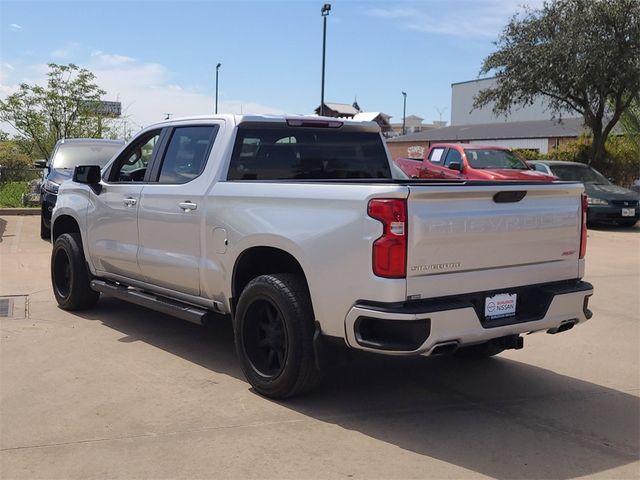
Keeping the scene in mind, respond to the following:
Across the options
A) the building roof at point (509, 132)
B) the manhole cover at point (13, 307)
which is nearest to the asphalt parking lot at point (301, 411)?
the manhole cover at point (13, 307)

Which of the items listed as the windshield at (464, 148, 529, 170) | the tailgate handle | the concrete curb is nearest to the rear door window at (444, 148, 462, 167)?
the windshield at (464, 148, 529, 170)

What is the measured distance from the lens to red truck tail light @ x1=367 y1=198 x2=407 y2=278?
12.6ft

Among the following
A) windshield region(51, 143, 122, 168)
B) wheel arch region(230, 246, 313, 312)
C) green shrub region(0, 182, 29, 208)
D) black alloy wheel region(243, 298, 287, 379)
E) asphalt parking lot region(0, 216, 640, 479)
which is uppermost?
windshield region(51, 143, 122, 168)

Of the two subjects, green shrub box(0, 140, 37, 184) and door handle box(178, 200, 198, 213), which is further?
green shrub box(0, 140, 37, 184)

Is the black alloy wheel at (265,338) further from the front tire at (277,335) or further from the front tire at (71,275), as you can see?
the front tire at (71,275)

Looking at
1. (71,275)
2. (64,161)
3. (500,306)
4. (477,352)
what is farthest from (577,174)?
(500,306)

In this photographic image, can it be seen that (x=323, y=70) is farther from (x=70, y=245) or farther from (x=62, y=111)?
(x=70, y=245)

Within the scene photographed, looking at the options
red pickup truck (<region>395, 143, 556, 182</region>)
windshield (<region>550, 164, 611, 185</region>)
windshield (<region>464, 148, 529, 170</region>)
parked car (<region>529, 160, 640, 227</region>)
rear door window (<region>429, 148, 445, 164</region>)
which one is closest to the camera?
red pickup truck (<region>395, 143, 556, 182</region>)

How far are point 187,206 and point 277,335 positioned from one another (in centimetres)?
135

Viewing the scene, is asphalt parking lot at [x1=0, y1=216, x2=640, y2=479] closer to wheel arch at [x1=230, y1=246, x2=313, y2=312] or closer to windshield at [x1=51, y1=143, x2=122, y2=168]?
wheel arch at [x1=230, y1=246, x2=313, y2=312]

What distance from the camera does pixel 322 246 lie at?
4195 millimetres

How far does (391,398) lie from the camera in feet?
15.9

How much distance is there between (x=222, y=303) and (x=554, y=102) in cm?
2039

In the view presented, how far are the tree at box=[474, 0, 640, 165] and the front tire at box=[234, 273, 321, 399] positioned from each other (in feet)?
56.1
